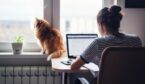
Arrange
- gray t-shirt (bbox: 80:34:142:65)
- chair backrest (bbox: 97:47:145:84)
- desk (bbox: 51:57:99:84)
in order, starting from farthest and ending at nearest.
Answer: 1. desk (bbox: 51:57:99:84)
2. gray t-shirt (bbox: 80:34:142:65)
3. chair backrest (bbox: 97:47:145:84)

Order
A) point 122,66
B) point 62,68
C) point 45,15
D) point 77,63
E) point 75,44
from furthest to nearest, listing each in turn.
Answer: point 45,15 < point 75,44 < point 62,68 < point 77,63 < point 122,66

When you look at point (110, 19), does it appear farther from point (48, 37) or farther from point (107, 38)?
point (48, 37)

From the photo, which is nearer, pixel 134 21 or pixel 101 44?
pixel 101 44

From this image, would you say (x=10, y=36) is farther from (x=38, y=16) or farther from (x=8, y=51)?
(x=38, y=16)

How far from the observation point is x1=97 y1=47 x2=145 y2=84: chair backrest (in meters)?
1.91

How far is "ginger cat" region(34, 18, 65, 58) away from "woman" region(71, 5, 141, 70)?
0.87m

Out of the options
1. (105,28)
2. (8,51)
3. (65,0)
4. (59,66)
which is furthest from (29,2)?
(105,28)

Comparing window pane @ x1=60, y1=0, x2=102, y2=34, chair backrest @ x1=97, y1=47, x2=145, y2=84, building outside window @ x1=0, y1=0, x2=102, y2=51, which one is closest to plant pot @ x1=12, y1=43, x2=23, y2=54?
building outside window @ x1=0, y1=0, x2=102, y2=51

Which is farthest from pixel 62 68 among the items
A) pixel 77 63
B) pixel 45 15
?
pixel 45 15

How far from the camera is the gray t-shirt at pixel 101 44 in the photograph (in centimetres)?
212

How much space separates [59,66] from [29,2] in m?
1.01

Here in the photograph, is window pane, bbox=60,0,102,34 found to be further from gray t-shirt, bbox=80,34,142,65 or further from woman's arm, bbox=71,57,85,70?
gray t-shirt, bbox=80,34,142,65

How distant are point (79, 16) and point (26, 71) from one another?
868 millimetres

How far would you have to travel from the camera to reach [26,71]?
312 centimetres
